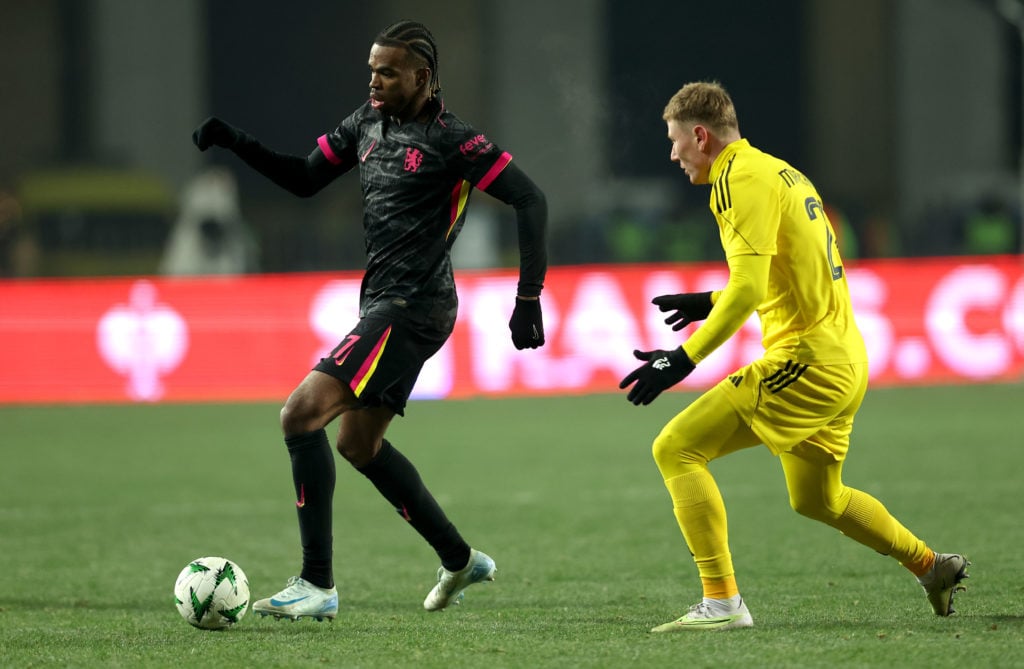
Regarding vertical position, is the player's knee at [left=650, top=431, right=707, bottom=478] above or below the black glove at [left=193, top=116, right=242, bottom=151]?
below

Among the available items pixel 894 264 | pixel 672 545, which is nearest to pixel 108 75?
pixel 894 264

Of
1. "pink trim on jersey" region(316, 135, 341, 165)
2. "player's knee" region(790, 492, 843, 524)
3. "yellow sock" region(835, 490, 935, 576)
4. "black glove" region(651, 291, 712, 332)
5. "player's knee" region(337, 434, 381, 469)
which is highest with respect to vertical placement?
"pink trim on jersey" region(316, 135, 341, 165)

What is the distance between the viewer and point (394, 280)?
516 cm

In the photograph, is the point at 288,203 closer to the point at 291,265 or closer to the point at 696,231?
the point at 291,265

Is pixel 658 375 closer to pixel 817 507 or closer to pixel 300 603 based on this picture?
pixel 817 507

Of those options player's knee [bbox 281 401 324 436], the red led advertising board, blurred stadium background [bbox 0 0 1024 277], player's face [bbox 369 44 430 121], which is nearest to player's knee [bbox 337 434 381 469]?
player's knee [bbox 281 401 324 436]

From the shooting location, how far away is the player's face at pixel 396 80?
5031 millimetres

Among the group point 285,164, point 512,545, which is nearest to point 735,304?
point 285,164

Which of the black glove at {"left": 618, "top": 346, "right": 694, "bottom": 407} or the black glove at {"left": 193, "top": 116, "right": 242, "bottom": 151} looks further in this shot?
the black glove at {"left": 193, "top": 116, "right": 242, "bottom": 151}

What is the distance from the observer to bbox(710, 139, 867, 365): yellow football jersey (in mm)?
4523

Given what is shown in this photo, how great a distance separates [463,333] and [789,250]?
30.3ft

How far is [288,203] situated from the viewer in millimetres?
19812

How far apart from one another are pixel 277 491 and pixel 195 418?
162 inches

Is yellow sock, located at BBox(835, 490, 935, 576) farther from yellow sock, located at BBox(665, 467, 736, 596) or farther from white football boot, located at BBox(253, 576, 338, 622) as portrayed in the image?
white football boot, located at BBox(253, 576, 338, 622)
